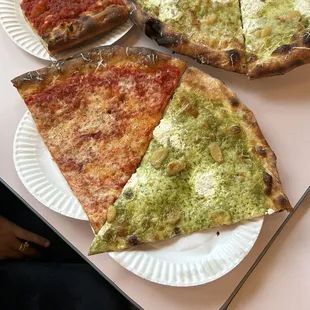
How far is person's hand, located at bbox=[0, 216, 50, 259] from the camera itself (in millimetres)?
1506

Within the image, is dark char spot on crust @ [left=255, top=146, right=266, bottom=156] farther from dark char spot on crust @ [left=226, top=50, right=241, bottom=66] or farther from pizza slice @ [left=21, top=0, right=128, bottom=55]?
pizza slice @ [left=21, top=0, right=128, bottom=55]

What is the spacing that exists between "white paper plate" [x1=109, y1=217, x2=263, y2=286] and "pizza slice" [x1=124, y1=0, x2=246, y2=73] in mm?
456

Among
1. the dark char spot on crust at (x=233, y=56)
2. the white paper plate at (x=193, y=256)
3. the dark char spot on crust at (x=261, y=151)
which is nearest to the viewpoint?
the white paper plate at (x=193, y=256)

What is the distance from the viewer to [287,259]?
3.90 ft

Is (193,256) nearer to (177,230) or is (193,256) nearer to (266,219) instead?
(177,230)

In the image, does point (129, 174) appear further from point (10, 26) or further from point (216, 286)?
point (10, 26)

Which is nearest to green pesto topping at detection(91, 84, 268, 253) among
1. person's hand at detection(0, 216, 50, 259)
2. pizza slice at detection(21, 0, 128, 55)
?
pizza slice at detection(21, 0, 128, 55)

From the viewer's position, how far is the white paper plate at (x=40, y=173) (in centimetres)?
117

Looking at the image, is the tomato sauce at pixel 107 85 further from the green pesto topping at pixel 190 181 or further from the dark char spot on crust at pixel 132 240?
the dark char spot on crust at pixel 132 240

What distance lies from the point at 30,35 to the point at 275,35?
27.9 inches

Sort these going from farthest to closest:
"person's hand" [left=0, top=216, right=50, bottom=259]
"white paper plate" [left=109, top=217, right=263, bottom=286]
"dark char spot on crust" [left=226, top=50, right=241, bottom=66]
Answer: "person's hand" [left=0, top=216, right=50, bottom=259] → "dark char spot on crust" [left=226, top=50, right=241, bottom=66] → "white paper plate" [left=109, top=217, right=263, bottom=286]

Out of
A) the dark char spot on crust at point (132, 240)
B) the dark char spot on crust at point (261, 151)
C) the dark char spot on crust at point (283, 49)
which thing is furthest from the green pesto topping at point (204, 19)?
the dark char spot on crust at point (132, 240)

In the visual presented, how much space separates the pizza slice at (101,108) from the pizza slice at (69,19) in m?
0.10

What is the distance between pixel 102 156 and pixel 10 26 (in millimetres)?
518
